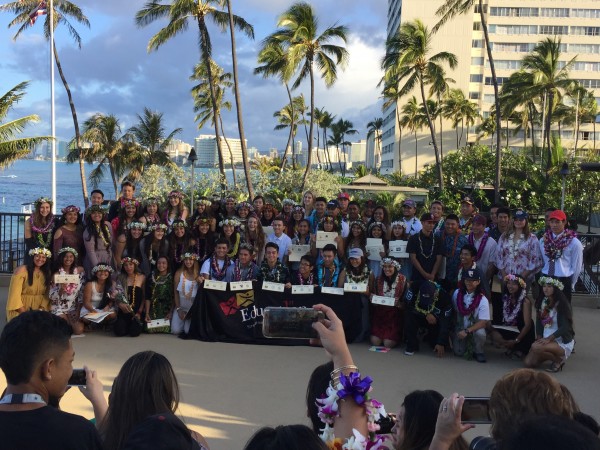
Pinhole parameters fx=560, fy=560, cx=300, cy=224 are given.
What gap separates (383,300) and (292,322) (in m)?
5.02

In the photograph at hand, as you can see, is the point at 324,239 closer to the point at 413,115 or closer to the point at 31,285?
the point at 31,285

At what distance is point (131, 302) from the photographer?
786 centimetres

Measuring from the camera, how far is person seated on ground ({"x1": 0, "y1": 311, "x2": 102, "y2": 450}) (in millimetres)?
1837

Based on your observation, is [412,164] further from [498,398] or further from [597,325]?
[498,398]

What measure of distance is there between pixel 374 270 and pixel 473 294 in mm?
1624

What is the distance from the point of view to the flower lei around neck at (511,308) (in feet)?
24.1

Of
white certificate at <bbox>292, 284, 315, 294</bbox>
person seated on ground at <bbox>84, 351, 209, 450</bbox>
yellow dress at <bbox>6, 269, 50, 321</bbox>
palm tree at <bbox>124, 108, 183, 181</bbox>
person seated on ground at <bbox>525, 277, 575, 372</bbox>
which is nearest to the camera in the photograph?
person seated on ground at <bbox>84, 351, 209, 450</bbox>

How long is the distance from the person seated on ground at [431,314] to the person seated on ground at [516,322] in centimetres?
62

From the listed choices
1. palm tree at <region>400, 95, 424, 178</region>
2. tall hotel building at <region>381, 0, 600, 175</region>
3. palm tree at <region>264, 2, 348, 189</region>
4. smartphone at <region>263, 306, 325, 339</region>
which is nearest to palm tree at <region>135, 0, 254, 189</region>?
palm tree at <region>264, 2, 348, 189</region>

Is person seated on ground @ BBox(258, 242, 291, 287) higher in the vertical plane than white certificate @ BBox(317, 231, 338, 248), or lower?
lower

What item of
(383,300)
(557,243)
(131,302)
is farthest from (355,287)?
(131,302)

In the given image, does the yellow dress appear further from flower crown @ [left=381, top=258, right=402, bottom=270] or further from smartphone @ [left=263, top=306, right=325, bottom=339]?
smartphone @ [left=263, top=306, right=325, bottom=339]

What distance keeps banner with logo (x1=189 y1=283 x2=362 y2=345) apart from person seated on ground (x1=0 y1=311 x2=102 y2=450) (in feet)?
18.8

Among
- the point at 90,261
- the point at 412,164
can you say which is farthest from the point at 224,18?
the point at 412,164
